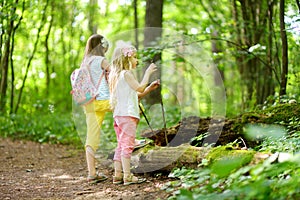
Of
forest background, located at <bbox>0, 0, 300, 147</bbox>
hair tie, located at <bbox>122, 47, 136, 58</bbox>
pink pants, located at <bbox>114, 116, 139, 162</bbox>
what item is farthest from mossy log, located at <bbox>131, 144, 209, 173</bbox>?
forest background, located at <bbox>0, 0, 300, 147</bbox>

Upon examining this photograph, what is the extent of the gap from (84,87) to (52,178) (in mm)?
1272

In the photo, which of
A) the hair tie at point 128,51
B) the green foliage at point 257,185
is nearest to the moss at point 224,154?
the green foliage at point 257,185

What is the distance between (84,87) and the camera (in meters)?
5.20

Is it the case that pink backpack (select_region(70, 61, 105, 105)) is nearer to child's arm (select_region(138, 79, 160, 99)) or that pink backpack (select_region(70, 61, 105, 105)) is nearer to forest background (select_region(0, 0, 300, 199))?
child's arm (select_region(138, 79, 160, 99))

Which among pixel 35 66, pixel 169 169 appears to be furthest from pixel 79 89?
pixel 35 66

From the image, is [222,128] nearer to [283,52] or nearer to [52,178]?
[283,52]

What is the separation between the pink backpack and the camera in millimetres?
5176

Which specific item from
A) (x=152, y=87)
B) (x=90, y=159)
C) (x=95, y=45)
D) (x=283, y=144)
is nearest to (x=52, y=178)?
(x=90, y=159)

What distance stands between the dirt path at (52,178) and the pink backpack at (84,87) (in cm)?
97

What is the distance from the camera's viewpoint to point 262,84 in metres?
9.15

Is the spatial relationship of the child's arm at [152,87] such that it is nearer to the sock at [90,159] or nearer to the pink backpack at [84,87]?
the pink backpack at [84,87]

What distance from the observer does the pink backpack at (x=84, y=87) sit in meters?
5.18

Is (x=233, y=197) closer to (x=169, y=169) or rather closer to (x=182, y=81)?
(x=169, y=169)

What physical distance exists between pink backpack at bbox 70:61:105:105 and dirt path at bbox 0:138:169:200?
967 millimetres
